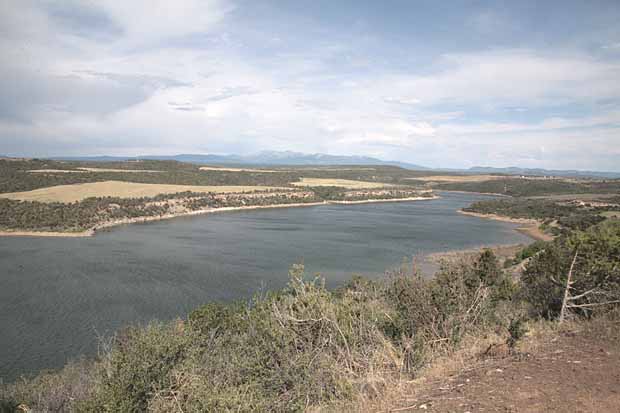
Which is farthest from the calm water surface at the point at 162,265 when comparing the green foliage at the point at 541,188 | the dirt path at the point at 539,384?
the green foliage at the point at 541,188

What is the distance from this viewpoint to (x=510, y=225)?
64.9 meters

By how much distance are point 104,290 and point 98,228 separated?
3301 centimetres

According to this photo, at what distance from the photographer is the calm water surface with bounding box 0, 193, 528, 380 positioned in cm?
2102

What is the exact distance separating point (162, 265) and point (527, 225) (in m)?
56.7

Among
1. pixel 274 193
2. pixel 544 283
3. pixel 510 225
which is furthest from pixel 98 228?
pixel 510 225

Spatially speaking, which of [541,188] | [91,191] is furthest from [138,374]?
[541,188]

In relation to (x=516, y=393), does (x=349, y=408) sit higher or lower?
lower

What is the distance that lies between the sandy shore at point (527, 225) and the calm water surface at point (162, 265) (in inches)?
97.5

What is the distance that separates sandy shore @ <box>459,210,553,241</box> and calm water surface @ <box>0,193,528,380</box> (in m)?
2.48

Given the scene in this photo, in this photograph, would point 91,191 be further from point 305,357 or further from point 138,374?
point 305,357

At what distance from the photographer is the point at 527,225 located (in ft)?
209

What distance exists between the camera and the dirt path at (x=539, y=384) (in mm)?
5332

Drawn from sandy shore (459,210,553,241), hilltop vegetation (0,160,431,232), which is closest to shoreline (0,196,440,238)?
hilltop vegetation (0,160,431,232)

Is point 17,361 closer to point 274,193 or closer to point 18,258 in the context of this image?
point 18,258
